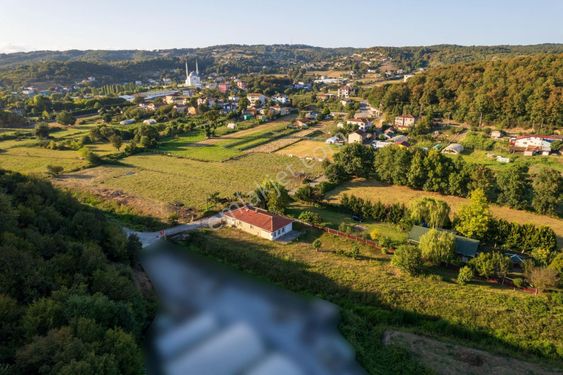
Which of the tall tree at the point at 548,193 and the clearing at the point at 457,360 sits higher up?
the tall tree at the point at 548,193

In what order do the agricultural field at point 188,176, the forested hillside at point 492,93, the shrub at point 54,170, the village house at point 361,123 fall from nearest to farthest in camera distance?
the agricultural field at point 188,176
the shrub at point 54,170
the forested hillside at point 492,93
the village house at point 361,123

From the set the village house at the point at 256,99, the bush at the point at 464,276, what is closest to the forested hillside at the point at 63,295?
the bush at the point at 464,276

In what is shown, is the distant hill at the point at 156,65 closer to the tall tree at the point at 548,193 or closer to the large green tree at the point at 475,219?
the tall tree at the point at 548,193

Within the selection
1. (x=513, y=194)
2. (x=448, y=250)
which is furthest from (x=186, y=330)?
(x=513, y=194)

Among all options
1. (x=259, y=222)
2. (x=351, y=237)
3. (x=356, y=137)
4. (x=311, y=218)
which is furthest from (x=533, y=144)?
(x=259, y=222)

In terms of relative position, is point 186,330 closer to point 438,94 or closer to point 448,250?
point 448,250

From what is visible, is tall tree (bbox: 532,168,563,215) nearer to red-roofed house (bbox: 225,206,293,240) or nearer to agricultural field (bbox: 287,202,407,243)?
agricultural field (bbox: 287,202,407,243)

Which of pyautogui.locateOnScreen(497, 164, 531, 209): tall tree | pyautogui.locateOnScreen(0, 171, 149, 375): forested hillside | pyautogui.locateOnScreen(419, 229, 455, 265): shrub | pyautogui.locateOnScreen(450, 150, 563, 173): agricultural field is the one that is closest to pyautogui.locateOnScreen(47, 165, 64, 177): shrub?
pyautogui.locateOnScreen(0, 171, 149, 375): forested hillside
